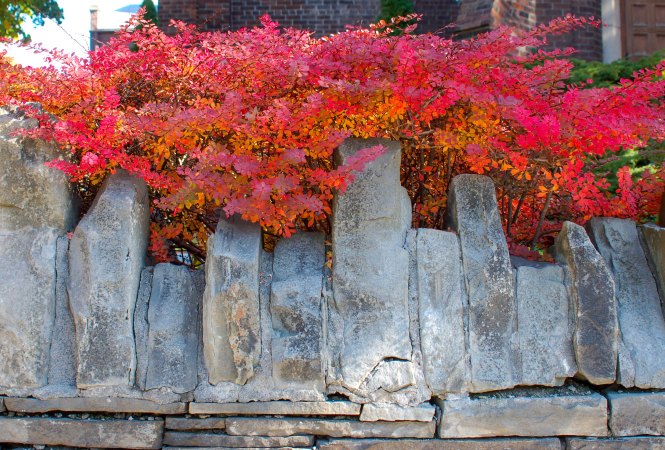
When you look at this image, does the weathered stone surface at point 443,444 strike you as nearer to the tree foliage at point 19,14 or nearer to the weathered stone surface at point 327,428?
the weathered stone surface at point 327,428

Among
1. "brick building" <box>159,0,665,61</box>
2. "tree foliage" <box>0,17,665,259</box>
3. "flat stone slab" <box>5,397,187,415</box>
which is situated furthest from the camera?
"brick building" <box>159,0,665,61</box>

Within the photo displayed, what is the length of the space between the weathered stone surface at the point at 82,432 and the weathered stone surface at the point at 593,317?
1831 mm

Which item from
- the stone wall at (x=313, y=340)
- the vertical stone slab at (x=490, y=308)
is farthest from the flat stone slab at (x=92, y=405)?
the vertical stone slab at (x=490, y=308)

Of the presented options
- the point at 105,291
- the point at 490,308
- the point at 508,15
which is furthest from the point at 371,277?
the point at 508,15

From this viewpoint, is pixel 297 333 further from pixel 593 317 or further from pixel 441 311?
pixel 593 317

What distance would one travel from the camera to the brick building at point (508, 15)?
29.6 feet

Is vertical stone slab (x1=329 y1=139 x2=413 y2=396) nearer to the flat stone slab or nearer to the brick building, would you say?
the flat stone slab

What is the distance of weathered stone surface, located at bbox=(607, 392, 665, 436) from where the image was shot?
3066 mm

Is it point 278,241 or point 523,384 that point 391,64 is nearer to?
point 278,241

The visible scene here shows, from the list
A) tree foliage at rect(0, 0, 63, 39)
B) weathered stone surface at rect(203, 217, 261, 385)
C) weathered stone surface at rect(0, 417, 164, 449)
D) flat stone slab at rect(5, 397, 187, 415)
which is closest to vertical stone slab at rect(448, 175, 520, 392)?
weathered stone surface at rect(203, 217, 261, 385)

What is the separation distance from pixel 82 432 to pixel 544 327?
2017 millimetres

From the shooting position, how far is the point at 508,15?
8.52 m

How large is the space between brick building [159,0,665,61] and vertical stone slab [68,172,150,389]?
6462mm

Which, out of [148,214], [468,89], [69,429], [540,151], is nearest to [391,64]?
[468,89]
